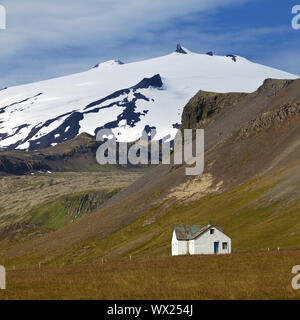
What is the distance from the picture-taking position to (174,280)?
6322cm

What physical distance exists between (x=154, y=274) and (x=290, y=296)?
20658 millimetres

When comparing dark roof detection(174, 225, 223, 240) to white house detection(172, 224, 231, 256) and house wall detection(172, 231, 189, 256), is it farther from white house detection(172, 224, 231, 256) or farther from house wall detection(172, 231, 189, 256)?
house wall detection(172, 231, 189, 256)

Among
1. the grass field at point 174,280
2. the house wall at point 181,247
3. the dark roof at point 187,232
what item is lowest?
the grass field at point 174,280

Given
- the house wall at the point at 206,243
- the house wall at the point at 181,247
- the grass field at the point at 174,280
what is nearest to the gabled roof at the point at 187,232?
the house wall at the point at 181,247

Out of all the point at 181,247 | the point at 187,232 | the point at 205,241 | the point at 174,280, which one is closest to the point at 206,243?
the point at 205,241

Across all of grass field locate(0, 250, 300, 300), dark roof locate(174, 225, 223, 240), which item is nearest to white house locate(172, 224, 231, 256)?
dark roof locate(174, 225, 223, 240)

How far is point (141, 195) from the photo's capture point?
626 ft

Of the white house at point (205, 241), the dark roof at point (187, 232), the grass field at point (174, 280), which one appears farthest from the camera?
the dark roof at point (187, 232)

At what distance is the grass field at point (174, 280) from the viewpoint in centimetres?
5388

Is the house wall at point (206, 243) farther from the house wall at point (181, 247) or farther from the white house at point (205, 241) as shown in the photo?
the house wall at point (181, 247)

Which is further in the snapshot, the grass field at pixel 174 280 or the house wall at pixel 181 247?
the house wall at pixel 181 247

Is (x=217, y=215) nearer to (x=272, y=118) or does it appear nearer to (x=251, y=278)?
(x=272, y=118)

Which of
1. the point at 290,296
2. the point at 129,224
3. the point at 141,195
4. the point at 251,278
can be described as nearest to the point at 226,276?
the point at 251,278

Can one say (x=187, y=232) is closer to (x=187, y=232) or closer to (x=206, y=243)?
(x=187, y=232)
